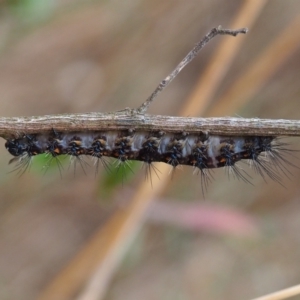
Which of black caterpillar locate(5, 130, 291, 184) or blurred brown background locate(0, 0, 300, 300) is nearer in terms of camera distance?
black caterpillar locate(5, 130, 291, 184)

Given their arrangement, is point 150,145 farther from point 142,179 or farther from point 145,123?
point 142,179

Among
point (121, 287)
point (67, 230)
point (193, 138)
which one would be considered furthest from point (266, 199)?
point (193, 138)

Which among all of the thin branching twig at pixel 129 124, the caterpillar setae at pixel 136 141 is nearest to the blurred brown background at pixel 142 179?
the caterpillar setae at pixel 136 141

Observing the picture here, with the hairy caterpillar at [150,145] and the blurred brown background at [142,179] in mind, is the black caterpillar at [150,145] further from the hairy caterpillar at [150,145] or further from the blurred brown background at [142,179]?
the blurred brown background at [142,179]

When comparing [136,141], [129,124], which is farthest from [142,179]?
[129,124]

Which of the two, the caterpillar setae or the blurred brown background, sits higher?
the blurred brown background

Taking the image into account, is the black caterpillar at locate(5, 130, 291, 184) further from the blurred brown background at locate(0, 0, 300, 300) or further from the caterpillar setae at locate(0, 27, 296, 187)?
the blurred brown background at locate(0, 0, 300, 300)

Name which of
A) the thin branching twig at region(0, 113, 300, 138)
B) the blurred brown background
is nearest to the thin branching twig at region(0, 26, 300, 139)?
the thin branching twig at region(0, 113, 300, 138)

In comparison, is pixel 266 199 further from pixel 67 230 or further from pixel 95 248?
pixel 67 230
